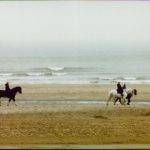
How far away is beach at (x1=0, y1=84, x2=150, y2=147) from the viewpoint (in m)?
13.9

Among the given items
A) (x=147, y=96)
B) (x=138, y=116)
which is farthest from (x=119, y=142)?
(x=147, y=96)

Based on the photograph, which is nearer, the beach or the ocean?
the beach

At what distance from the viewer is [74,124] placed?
1655cm

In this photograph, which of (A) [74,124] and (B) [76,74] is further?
(B) [76,74]

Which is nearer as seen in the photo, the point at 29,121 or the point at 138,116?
the point at 29,121

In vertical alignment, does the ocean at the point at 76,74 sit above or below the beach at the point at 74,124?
above

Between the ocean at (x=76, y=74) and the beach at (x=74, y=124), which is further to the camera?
the ocean at (x=76, y=74)

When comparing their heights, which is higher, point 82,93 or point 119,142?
point 82,93

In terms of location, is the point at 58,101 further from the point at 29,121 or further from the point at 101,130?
the point at 101,130

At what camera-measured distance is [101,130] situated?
15422 millimetres

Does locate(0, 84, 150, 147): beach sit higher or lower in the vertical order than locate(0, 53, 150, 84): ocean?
lower

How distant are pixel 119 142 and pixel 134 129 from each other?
93.3 inches

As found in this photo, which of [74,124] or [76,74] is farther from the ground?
[76,74]

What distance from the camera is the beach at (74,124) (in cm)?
1394
